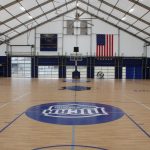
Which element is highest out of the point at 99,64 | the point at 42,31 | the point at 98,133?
the point at 42,31

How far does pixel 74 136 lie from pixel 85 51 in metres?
33.4

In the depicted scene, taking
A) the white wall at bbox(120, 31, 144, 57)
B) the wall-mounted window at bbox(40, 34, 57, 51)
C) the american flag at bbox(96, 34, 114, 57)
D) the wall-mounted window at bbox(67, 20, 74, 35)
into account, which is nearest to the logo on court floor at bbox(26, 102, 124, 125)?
the american flag at bbox(96, 34, 114, 57)

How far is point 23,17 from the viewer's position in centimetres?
3117

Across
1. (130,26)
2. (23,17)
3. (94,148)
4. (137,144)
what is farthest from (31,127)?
(130,26)

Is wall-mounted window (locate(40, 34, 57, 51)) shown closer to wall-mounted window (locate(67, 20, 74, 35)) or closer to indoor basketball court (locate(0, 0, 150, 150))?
indoor basketball court (locate(0, 0, 150, 150))

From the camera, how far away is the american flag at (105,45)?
1502 inches

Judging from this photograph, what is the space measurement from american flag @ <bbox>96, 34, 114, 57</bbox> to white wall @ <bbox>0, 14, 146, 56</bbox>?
Answer: 518 mm

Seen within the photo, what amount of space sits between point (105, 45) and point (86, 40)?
112 inches

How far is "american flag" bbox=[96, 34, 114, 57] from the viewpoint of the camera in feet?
125

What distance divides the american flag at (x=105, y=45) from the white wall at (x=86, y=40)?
518 millimetres

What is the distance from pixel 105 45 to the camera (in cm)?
3838

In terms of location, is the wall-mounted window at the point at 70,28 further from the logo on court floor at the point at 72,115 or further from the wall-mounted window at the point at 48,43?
the logo on court floor at the point at 72,115

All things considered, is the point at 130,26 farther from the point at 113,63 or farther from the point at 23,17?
the point at 23,17

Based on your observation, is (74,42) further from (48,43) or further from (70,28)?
(48,43)
